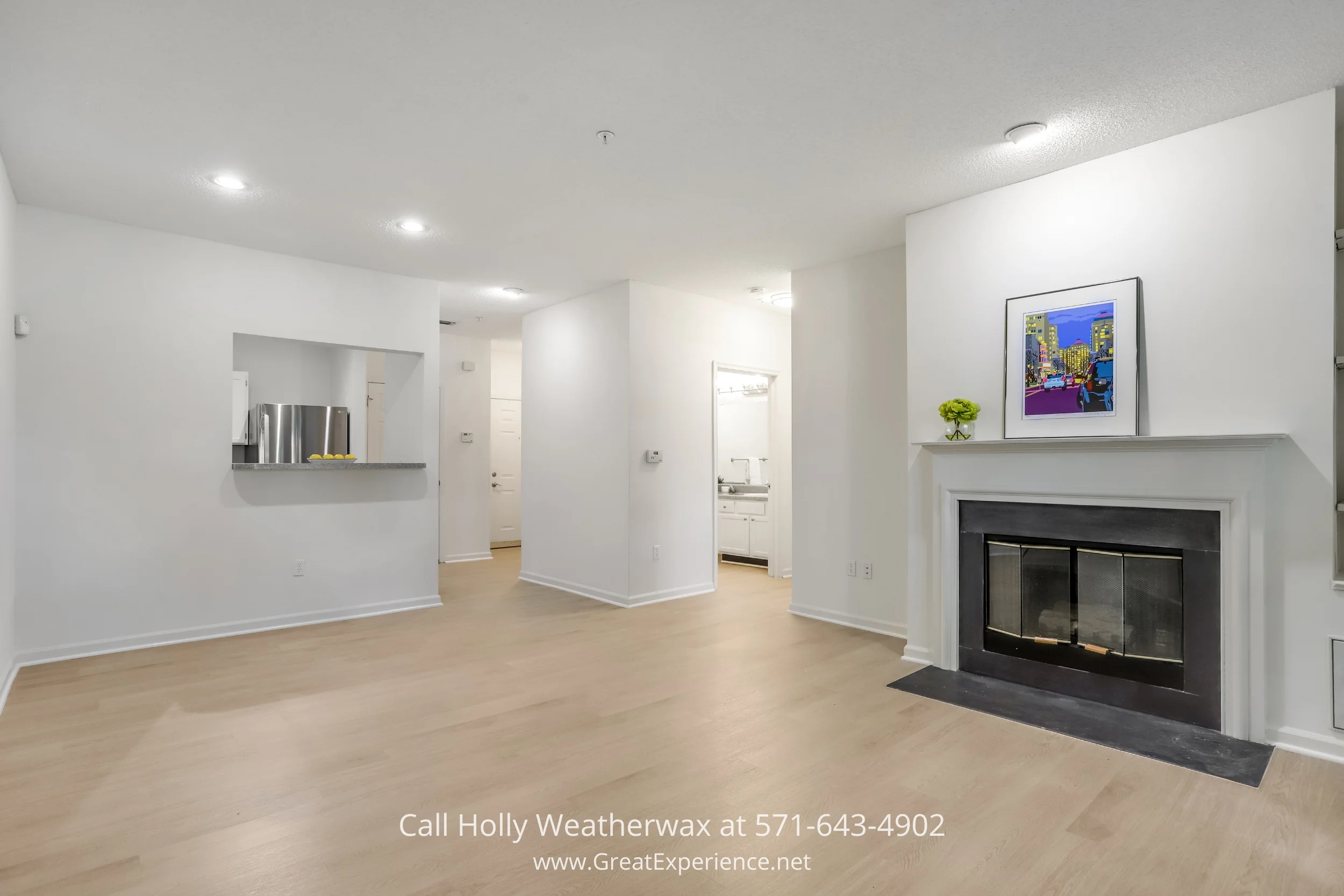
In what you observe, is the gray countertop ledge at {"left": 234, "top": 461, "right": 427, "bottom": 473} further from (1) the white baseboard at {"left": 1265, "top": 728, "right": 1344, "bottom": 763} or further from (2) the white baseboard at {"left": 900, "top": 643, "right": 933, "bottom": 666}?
(1) the white baseboard at {"left": 1265, "top": 728, "right": 1344, "bottom": 763}

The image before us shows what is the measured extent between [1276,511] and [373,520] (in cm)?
543

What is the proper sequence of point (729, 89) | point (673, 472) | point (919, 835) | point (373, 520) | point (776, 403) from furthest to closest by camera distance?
point (776, 403) → point (673, 472) → point (373, 520) → point (729, 89) → point (919, 835)

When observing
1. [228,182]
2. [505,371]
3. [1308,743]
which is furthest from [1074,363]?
[505,371]

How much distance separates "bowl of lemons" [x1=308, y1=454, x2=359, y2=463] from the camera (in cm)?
507

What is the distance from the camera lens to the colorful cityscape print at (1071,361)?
3.30 meters

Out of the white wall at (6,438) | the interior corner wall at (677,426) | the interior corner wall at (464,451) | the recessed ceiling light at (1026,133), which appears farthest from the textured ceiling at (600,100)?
the interior corner wall at (464,451)

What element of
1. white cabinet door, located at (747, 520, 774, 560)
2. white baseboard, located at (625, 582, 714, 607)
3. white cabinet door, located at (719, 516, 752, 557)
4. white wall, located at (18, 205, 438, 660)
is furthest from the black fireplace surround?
white wall, located at (18, 205, 438, 660)

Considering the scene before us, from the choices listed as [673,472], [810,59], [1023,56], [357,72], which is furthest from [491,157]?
[673,472]

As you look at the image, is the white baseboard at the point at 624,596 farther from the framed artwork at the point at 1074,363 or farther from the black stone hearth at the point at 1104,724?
the framed artwork at the point at 1074,363

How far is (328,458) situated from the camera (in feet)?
17.4

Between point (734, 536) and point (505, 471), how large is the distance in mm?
3464

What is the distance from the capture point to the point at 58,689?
11.7 feet

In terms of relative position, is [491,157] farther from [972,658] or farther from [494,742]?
[972,658]

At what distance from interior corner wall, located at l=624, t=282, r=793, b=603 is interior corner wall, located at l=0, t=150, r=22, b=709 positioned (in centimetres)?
368
